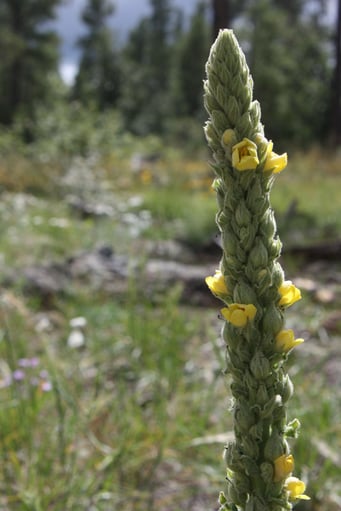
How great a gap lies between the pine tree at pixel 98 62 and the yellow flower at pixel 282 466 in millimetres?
37308

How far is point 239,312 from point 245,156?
0.65 ft

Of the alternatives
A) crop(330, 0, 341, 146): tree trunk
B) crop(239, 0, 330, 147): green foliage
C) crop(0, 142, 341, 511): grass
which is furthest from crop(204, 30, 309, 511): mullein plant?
crop(239, 0, 330, 147): green foliage

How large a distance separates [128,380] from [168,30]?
53.6 m

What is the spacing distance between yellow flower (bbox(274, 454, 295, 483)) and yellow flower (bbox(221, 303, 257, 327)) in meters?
0.20

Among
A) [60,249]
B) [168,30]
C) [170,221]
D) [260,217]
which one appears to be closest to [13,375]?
[260,217]

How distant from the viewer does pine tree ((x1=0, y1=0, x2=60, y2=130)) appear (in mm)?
33031

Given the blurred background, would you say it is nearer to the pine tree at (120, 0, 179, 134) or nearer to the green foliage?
the green foliage

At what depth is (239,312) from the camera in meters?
0.76

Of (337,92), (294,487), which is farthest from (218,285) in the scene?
(337,92)

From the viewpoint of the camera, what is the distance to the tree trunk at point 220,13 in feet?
40.5

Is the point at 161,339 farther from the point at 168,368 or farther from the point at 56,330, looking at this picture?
the point at 56,330

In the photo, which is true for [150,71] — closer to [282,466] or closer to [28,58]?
[28,58]

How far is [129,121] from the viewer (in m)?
40.8

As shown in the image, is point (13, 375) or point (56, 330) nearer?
point (13, 375)
